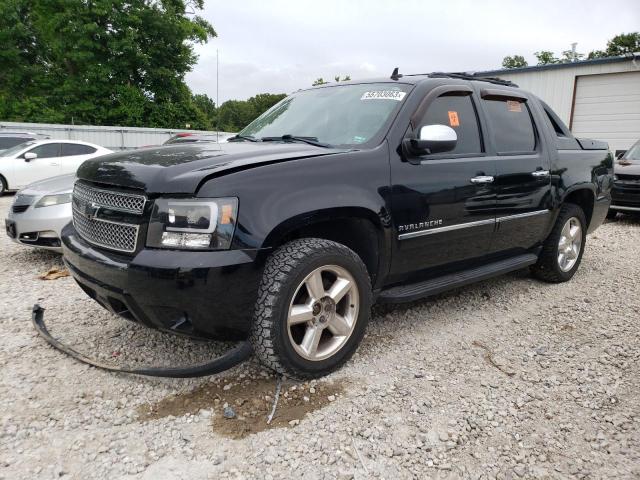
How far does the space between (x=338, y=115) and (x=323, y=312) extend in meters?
1.47

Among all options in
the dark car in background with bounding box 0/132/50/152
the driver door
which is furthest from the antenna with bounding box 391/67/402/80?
the dark car in background with bounding box 0/132/50/152

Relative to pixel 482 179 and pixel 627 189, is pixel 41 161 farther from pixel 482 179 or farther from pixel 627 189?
pixel 627 189

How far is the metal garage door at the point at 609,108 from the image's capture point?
47.9 feet

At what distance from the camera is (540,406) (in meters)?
2.63

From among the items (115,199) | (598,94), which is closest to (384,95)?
(115,199)

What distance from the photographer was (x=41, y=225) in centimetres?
497

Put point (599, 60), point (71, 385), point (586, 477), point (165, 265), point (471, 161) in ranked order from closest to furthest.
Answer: point (586, 477) < point (165, 265) < point (71, 385) < point (471, 161) < point (599, 60)

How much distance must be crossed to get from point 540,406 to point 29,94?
115 ft

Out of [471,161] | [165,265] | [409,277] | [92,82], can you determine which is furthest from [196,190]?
[92,82]

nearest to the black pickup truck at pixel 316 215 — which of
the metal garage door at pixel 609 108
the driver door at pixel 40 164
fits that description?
the driver door at pixel 40 164

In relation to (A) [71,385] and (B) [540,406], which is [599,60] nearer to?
(B) [540,406]

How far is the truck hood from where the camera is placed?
8.02 ft

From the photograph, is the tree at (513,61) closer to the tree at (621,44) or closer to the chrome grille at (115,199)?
the tree at (621,44)

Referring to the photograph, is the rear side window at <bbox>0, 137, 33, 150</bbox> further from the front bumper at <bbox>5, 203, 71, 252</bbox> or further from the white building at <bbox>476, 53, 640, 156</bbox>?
the white building at <bbox>476, 53, 640, 156</bbox>
